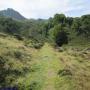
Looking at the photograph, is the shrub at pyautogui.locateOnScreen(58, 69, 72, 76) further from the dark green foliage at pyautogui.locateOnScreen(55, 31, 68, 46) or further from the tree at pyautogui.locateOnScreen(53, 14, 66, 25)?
the tree at pyautogui.locateOnScreen(53, 14, 66, 25)

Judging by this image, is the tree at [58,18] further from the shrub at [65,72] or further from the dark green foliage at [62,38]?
the shrub at [65,72]

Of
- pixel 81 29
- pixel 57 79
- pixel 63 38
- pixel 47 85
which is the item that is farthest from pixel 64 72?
pixel 81 29

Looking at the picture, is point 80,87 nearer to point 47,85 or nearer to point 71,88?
point 71,88

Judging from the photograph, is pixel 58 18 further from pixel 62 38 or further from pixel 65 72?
pixel 65 72

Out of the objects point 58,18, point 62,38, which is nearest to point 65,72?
point 62,38

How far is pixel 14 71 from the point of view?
105ft

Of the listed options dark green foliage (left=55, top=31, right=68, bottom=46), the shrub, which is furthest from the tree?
the shrub

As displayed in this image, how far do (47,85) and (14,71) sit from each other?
6.97 m

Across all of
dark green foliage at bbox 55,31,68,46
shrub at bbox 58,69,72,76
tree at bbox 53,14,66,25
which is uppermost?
tree at bbox 53,14,66,25

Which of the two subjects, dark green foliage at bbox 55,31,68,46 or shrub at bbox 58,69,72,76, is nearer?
shrub at bbox 58,69,72,76

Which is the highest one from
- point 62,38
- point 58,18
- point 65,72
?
point 58,18

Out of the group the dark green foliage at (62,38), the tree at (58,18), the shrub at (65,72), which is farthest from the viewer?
the tree at (58,18)

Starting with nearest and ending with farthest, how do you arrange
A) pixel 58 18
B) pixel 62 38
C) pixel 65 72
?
pixel 65 72 → pixel 62 38 → pixel 58 18

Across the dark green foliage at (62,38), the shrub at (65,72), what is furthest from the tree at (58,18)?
the shrub at (65,72)
